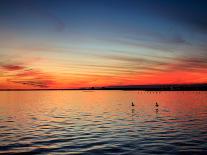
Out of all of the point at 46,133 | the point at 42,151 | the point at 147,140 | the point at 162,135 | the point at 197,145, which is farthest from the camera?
the point at 46,133

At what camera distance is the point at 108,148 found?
72.1 ft

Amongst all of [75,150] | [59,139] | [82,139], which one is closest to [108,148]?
[75,150]

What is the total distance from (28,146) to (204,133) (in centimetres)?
1894

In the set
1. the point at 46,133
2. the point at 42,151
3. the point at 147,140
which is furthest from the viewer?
the point at 46,133

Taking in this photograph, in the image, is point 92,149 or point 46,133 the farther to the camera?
point 46,133

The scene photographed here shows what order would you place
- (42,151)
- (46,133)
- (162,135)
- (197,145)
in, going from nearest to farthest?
(42,151), (197,145), (162,135), (46,133)

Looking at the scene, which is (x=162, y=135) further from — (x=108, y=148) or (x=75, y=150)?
(x=75, y=150)

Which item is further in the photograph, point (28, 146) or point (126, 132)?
point (126, 132)

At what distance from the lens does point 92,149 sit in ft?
71.3

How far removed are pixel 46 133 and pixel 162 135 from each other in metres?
13.1

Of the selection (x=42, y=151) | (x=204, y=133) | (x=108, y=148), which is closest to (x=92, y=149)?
(x=108, y=148)

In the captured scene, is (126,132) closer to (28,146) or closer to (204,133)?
(204,133)

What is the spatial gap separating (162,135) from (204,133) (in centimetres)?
509

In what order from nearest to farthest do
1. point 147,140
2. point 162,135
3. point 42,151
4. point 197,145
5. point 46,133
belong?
point 42,151
point 197,145
point 147,140
point 162,135
point 46,133
